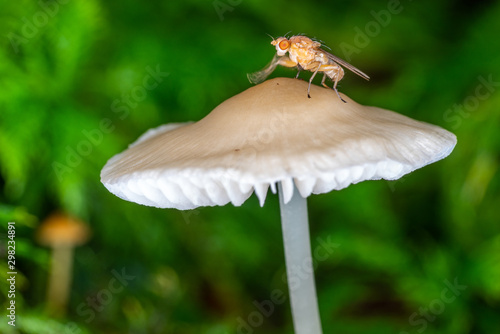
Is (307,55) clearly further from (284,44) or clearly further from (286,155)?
(286,155)

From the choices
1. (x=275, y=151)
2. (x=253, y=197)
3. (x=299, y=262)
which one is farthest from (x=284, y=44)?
(x=253, y=197)

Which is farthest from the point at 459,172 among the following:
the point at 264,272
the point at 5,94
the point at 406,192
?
the point at 5,94

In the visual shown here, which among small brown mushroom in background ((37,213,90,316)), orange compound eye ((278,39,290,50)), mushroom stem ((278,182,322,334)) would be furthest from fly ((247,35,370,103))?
small brown mushroom in background ((37,213,90,316))

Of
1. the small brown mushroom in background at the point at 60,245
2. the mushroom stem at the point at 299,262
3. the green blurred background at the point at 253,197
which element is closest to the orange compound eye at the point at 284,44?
the mushroom stem at the point at 299,262

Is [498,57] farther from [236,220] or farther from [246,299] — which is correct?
[246,299]

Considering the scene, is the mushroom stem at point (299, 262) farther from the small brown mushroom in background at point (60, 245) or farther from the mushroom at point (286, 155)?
the small brown mushroom in background at point (60, 245)

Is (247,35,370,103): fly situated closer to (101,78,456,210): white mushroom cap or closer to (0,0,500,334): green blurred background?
(101,78,456,210): white mushroom cap

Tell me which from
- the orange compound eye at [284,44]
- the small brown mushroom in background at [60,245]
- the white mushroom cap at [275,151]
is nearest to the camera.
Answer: the white mushroom cap at [275,151]

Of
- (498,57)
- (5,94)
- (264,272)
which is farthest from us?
(264,272)
